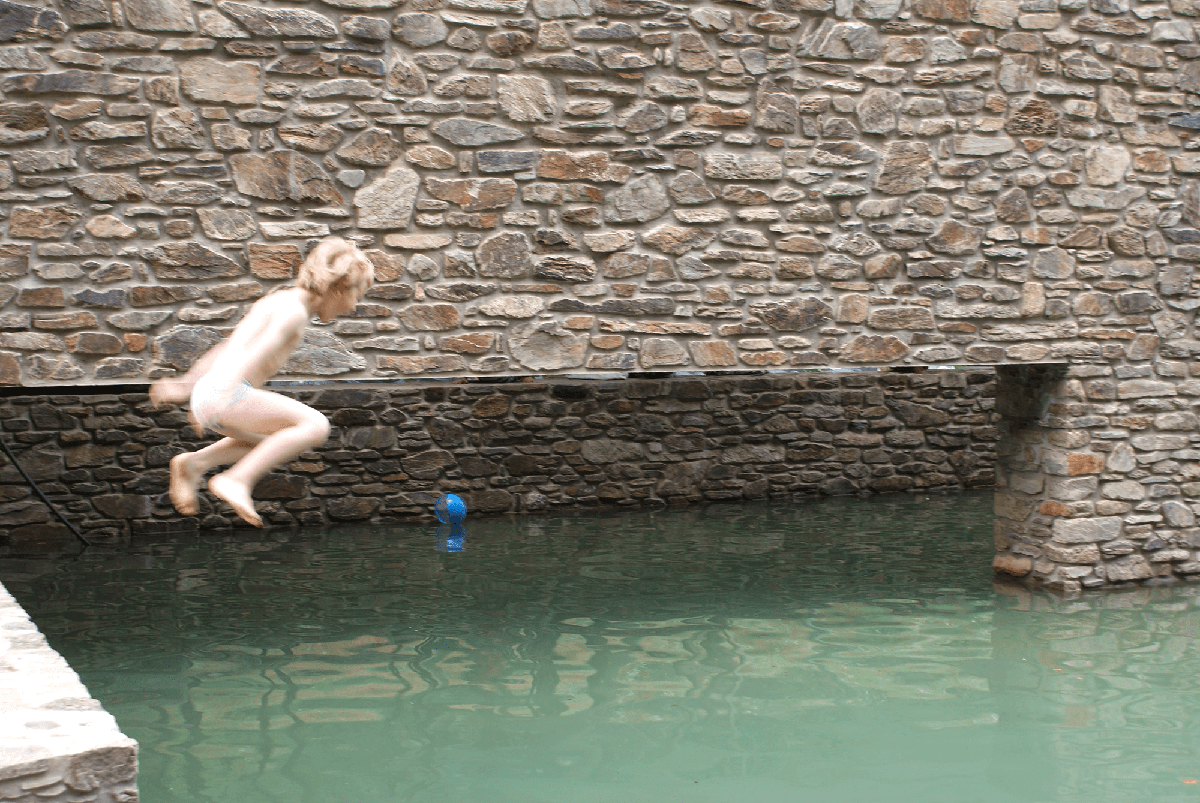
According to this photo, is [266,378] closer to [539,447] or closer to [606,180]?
[606,180]

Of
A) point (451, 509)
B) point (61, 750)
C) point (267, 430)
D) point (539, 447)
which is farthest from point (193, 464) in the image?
point (539, 447)

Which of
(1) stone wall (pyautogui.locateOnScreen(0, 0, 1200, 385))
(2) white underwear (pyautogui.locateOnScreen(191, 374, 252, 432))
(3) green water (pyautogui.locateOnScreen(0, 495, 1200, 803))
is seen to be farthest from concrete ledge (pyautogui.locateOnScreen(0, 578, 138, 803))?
(1) stone wall (pyautogui.locateOnScreen(0, 0, 1200, 385))

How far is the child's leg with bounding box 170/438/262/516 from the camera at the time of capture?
3.46 meters

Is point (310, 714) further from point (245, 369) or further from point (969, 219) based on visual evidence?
point (969, 219)

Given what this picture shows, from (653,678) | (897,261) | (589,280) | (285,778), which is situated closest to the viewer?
(285,778)

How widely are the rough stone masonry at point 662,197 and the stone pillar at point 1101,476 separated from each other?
0.02 meters

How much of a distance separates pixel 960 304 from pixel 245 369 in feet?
14.6

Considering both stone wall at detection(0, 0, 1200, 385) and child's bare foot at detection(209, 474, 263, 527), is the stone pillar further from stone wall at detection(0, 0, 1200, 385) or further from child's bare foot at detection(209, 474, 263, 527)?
child's bare foot at detection(209, 474, 263, 527)

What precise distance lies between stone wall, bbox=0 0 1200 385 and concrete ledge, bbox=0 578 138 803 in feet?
8.75

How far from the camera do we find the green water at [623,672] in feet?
13.3

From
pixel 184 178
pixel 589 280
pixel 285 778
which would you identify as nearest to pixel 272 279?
pixel 184 178

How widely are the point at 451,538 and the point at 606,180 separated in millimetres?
4146

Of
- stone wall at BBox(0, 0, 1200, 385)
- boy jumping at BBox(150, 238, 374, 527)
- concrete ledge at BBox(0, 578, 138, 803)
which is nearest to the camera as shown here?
concrete ledge at BBox(0, 578, 138, 803)

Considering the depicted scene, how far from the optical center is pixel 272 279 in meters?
5.43
